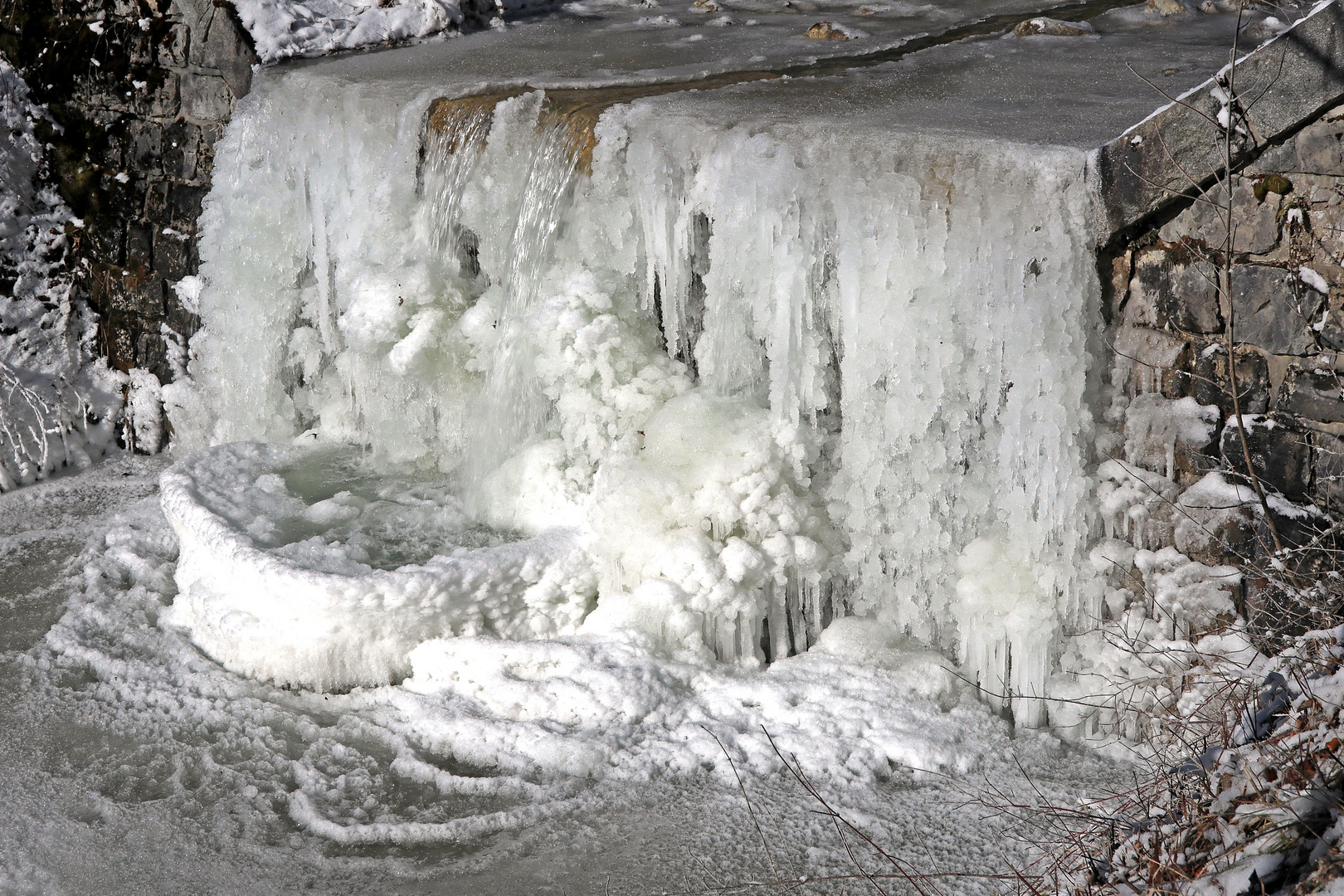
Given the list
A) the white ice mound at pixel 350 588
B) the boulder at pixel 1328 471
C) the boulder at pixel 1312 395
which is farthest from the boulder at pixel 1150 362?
the white ice mound at pixel 350 588

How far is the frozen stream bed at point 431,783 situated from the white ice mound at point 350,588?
0.11m

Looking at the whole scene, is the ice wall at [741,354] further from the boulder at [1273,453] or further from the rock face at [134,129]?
the rock face at [134,129]

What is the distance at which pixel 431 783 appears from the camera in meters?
Result: 2.91

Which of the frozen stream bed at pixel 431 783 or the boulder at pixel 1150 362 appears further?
the boulder at pixel 1150 362

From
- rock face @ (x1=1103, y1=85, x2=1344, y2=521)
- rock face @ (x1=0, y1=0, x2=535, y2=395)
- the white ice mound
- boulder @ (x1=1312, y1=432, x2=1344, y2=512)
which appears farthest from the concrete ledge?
rock face @ (x1=0, y1=0, x2=535, y2=395)

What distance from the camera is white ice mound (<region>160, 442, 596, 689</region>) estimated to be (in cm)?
333

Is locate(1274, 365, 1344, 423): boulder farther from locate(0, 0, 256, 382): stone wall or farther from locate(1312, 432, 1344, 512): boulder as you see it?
locate(0, 0, 256, 382): stone wall

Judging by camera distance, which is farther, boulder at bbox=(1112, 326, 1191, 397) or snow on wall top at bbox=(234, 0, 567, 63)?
snow on wall top at bbox=(234, 0, 567, 63)

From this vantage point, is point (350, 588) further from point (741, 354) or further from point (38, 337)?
point (38, 337)

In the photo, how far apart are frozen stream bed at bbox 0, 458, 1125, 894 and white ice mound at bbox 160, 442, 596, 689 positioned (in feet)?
0.36

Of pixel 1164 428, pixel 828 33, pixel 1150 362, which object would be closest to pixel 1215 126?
pixel 1150 362

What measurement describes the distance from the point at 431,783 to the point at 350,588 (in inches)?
27.2

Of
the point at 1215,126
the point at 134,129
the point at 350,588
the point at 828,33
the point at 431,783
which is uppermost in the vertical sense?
the point at 828,33

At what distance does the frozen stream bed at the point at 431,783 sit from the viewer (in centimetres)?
256
